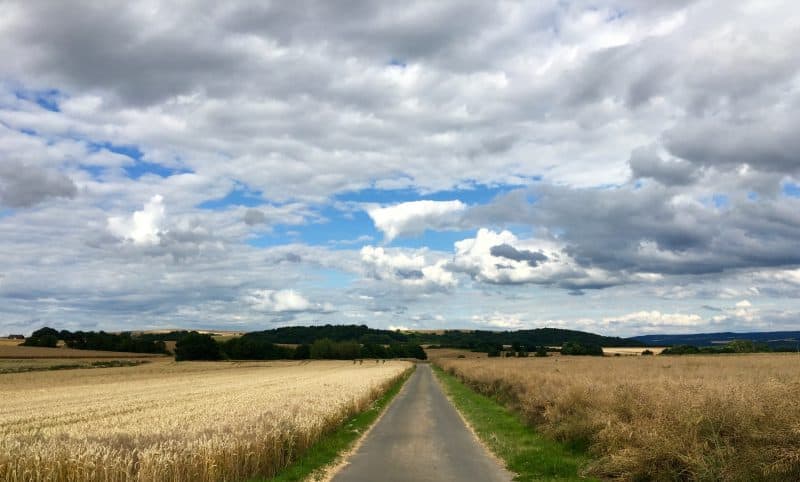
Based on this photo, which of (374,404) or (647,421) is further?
(374,404)

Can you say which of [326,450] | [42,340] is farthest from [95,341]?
[326,450]

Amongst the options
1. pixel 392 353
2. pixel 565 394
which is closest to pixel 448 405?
pixel 565 394

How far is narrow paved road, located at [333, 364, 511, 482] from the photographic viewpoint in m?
14.4

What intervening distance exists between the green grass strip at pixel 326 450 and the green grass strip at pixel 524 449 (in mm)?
4744

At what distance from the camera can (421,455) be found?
57.4ft

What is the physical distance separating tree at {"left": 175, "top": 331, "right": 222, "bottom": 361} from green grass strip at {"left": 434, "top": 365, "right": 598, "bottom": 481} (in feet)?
387

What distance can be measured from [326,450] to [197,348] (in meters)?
130

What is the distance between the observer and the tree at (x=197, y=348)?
13438 cm

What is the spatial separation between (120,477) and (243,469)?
10.4 ft

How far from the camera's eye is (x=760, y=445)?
10180 millimetres

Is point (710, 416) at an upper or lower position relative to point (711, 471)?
upper

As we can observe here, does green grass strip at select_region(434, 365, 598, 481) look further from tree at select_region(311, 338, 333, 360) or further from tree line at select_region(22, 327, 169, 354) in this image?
tree at select_region(311, 338, 333, 360)

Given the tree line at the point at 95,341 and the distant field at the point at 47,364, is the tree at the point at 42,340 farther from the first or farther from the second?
the distant field at the point at 47,364

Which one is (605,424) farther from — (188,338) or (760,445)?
(188,338)
